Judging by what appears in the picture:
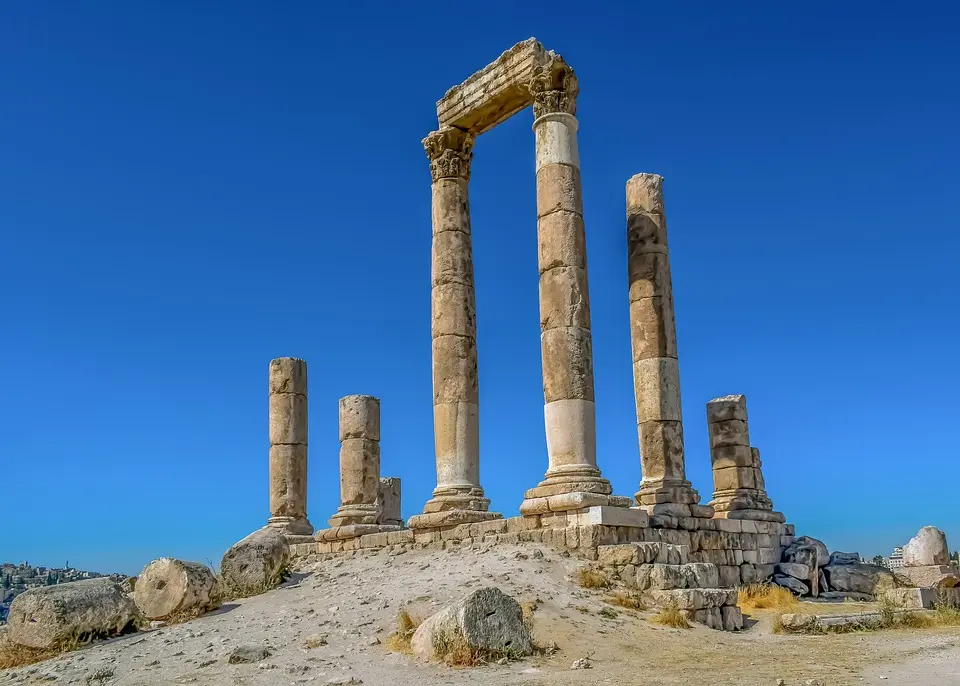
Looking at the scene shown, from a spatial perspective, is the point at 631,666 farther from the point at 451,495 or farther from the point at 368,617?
the point at 451,495

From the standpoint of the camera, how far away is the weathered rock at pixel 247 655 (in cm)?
1052

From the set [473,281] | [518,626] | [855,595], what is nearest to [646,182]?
[473,281]

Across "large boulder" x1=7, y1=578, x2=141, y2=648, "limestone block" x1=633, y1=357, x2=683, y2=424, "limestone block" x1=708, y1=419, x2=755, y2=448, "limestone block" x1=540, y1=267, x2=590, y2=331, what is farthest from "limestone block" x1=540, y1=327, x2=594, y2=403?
"large boulder" x1=7, y1=578, x2=141, y2=648

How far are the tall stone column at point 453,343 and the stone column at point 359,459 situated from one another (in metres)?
3.57

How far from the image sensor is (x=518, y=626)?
395 inches

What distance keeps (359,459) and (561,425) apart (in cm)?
719

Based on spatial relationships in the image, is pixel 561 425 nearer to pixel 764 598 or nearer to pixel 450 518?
pixel 450 518

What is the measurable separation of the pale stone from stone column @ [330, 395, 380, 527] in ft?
25.7

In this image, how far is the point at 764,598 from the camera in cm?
1673

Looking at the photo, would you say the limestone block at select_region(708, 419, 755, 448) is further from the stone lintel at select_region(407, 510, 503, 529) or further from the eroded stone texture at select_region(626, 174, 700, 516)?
the stone lintel at select_region(407, 510, 503, 529)

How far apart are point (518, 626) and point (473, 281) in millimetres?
11006

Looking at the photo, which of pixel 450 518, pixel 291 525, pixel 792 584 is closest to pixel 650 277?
pixel 450 518

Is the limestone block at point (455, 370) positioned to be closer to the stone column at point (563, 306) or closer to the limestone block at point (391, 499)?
the stone column at point (563, 306)

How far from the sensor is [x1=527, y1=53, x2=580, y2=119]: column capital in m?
18.2
